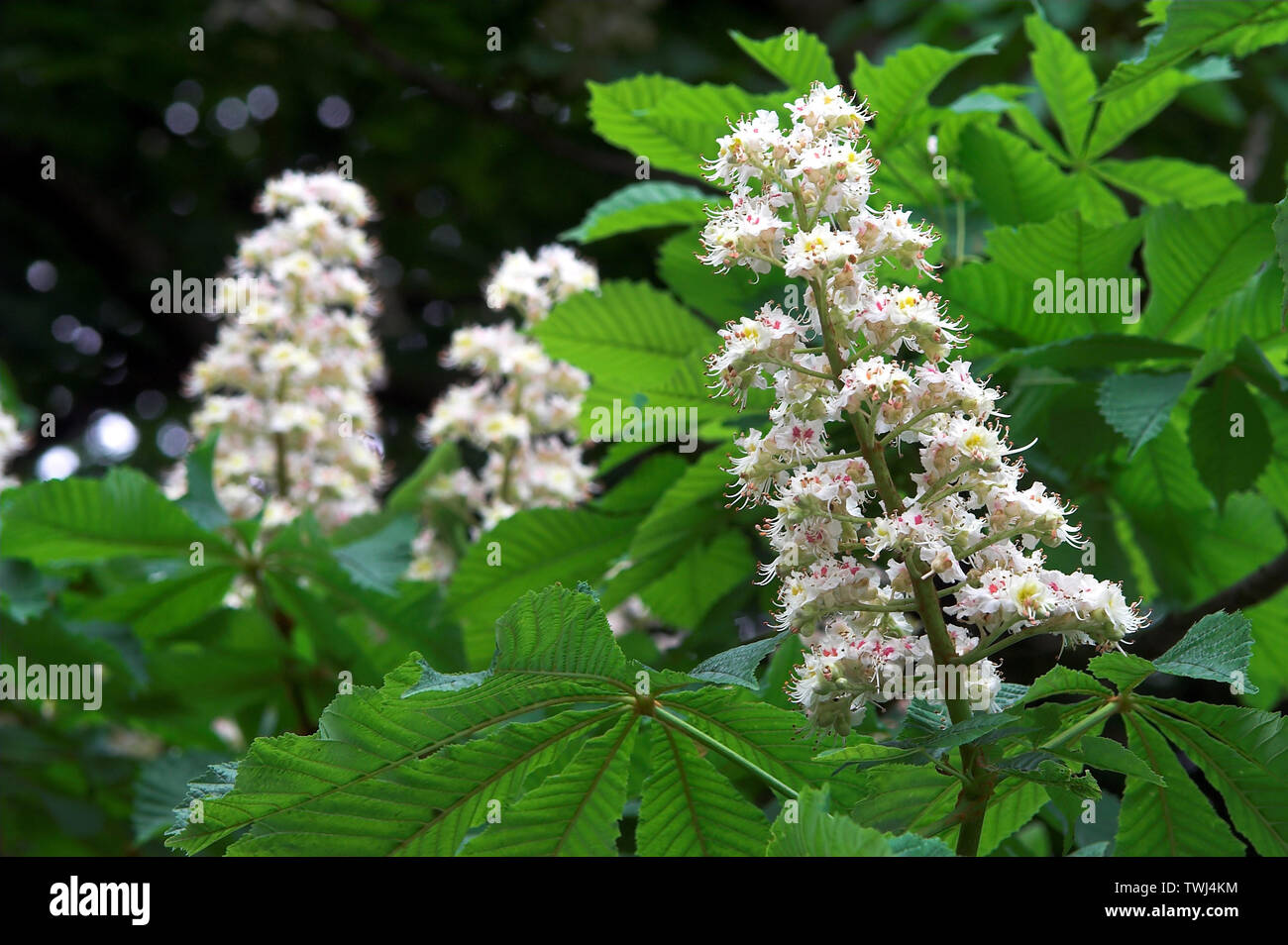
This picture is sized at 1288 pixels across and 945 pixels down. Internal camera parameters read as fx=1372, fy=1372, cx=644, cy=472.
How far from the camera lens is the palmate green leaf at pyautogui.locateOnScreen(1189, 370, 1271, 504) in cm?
179

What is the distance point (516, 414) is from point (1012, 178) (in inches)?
47.1

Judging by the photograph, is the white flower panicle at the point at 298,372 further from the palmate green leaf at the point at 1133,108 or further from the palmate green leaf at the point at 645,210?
the palmate green leaf at the point at 1133,108

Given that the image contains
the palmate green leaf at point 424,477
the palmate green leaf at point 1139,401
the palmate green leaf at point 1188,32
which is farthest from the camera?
the palmate green leaf at point 424,477

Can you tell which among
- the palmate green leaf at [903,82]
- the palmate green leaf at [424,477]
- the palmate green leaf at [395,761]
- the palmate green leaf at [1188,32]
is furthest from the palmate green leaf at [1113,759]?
the palmate green leaf at [424,477]

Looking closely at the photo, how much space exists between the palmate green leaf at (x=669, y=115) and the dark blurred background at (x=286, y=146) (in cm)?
237

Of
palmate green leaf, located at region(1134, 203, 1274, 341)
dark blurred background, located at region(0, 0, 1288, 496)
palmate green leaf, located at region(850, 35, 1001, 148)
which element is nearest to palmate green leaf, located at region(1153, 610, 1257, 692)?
palmate green leaf, located at region(1134, 203, 1274, 341)

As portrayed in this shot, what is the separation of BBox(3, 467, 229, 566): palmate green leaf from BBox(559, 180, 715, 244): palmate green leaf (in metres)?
0.83

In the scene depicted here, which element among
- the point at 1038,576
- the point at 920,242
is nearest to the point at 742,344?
the point at 920,242

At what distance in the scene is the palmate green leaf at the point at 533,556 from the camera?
2.16m

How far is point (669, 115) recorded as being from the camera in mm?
2043

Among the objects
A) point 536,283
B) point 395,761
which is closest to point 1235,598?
point 395,761

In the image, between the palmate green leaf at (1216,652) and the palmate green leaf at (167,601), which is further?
the palmate green leaf at (167,601)

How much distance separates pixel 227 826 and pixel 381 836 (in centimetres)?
13

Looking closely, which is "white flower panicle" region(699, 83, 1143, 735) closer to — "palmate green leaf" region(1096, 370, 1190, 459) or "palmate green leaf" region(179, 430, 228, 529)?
"palmate green leaf" region(1096, 370, 1190, 459)
